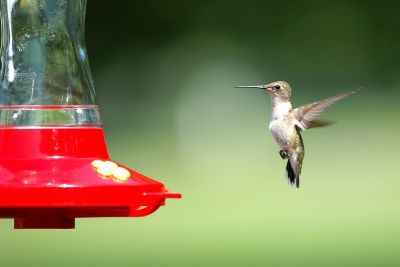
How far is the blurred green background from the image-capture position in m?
8.20

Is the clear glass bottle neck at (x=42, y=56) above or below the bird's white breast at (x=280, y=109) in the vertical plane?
above

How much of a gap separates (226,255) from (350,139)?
1716 millimetres

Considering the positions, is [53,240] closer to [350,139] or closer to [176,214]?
[176,214]

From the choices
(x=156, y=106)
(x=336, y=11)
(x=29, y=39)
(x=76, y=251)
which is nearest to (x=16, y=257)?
(x=76, y=251)

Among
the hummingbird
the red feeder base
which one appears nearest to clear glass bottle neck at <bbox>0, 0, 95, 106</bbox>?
the red feeder base

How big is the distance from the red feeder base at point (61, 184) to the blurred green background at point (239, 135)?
460 centimetres

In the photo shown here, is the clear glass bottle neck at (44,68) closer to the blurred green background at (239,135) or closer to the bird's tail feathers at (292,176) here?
the bird's tail feathers at (292,176)

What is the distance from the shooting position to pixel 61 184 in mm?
3127

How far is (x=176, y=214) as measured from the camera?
28.5ft

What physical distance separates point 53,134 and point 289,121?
1300 millimetres

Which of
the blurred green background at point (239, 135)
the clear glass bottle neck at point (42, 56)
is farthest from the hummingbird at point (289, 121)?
the blurred green background at point (239, 135)

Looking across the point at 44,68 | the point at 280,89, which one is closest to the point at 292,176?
the point at 280,89

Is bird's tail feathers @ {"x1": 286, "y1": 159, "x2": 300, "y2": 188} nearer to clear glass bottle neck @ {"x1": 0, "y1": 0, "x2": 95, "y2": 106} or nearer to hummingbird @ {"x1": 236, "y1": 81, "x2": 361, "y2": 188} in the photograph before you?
hummingbird @ {"x1": 236, "y1": 81, "x2": 361, "y2": 188}

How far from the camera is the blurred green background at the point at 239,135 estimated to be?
26.9ft
